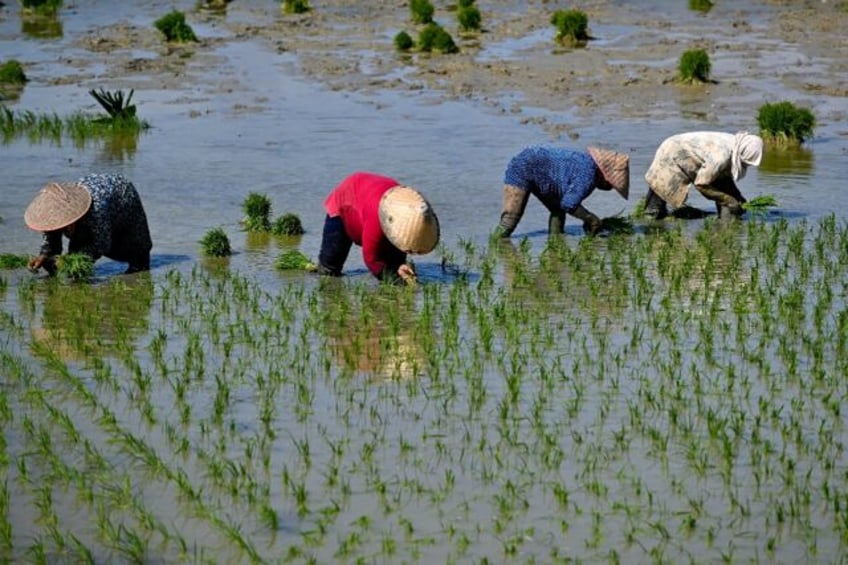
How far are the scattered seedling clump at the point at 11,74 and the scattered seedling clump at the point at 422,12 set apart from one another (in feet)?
23.9

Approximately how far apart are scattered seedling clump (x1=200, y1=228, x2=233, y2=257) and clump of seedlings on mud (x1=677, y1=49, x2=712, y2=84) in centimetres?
915

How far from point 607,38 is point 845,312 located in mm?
14943

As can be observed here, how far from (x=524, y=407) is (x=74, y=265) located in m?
3.68

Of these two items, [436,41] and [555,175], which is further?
[436,41]

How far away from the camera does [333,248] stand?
33.2ft

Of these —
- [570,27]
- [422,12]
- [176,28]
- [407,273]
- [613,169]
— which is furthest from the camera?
[422,12]

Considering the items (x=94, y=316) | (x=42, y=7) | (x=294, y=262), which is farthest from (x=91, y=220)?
(x=42, y=7)

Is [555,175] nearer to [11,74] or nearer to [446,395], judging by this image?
[446,395]

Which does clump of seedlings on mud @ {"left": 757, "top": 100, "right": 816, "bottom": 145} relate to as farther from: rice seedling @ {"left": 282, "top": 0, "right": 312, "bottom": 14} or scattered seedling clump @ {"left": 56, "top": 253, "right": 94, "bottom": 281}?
rice seedling @ {"left": 282, "top": 0, "right": 312, "bottom": 14}

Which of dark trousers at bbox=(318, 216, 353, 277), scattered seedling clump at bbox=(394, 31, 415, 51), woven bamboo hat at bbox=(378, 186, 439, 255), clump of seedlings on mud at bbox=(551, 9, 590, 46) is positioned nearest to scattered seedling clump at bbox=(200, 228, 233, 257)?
dark trousers at bbox=(318, 216, 353, 277)

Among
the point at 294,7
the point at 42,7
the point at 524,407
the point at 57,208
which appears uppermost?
the point at 42,7

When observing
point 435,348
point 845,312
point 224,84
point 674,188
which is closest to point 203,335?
point 435,348

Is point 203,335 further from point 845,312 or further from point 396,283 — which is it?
point 845,312

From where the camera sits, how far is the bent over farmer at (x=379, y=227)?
9.28 meters
